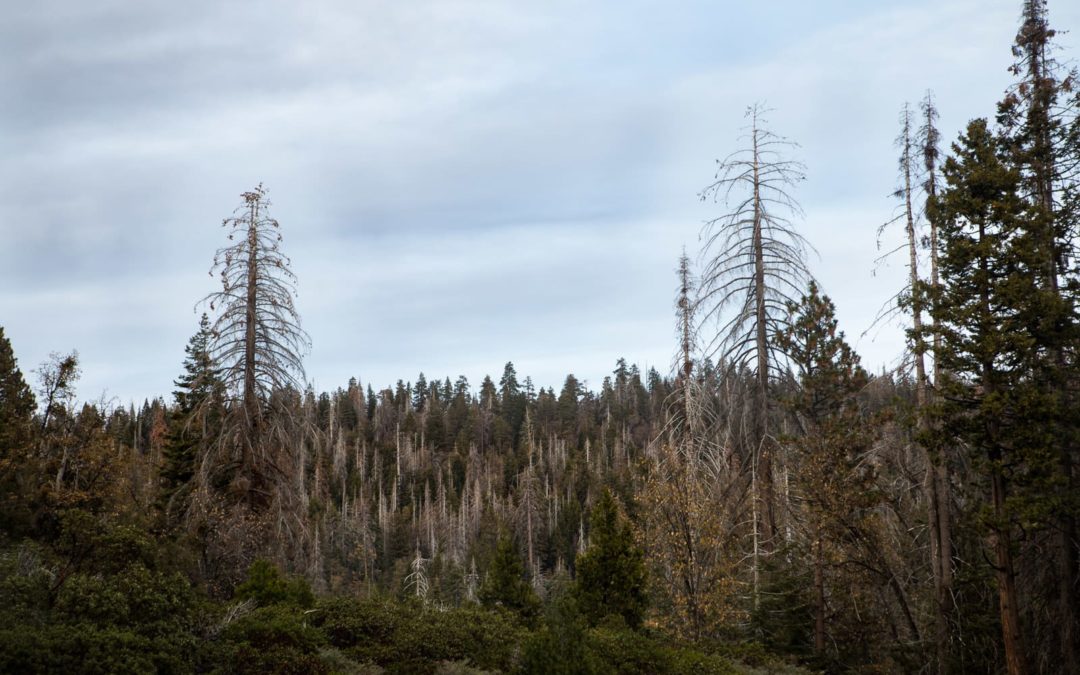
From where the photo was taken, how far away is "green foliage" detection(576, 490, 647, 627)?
22500 mm

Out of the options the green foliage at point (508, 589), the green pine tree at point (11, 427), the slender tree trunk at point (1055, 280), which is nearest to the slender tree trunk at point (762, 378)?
the slender tree trunk at point (1055, 280)

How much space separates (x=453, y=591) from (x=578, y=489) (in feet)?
149

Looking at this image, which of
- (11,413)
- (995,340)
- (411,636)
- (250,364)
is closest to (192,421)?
(250,364)

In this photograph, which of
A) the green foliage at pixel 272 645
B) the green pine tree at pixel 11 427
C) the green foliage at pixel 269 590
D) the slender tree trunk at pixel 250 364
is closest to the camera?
the green foliage at pixel 272 645

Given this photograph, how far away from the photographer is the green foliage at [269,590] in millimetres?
15992

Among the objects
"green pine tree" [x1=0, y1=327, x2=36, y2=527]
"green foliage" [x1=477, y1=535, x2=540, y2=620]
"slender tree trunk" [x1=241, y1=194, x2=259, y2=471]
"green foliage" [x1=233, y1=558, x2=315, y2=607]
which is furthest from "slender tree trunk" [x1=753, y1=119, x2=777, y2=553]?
"green pine tree" [x1=0, y1=327, x2=36, y2=527]

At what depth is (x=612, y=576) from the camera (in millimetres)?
22703

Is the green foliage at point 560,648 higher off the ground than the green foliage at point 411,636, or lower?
higher

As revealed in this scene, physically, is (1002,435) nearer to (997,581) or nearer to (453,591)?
(997,581)

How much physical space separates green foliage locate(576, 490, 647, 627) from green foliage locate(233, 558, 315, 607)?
28.6ft

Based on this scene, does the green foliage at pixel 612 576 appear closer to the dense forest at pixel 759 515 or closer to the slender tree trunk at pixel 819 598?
the dense forest at pixel 759 515

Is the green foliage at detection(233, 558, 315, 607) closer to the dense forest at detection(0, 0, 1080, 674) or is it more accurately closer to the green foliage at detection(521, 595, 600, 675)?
the dense forest at detection(0, 0, 1080, 674)

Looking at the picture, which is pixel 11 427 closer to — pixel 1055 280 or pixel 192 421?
pixel 192 421

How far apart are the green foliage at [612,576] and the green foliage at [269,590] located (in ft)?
28.6
